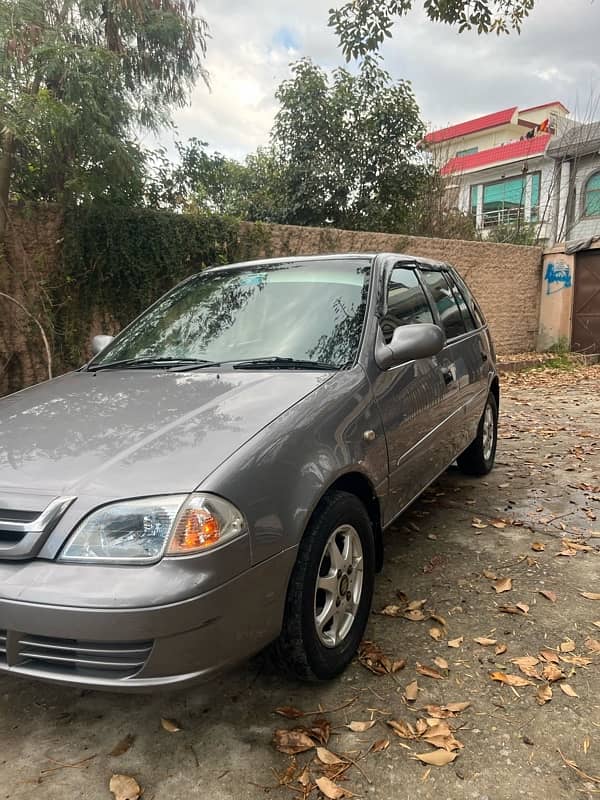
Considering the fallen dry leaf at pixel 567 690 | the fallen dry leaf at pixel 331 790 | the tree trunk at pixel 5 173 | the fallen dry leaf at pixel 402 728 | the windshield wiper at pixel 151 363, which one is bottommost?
the fallen dry leaf at pixel 402 728

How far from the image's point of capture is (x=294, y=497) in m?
2.06

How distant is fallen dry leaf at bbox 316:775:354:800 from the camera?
185cm

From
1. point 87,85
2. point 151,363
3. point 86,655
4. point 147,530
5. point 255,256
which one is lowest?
point 86,655

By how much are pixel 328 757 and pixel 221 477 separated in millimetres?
1016

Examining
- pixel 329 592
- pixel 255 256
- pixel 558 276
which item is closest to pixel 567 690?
pixel 329 592

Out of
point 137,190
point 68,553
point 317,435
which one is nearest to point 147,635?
point 68,553

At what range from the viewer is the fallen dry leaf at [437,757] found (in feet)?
6.49

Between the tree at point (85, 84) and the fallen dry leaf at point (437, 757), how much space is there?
4815mm

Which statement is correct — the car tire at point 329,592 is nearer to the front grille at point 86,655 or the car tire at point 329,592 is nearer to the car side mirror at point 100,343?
the front grille at point 86,655

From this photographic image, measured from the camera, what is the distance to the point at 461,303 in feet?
14.9

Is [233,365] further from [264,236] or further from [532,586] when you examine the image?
[264,236]

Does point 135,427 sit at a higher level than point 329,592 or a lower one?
higher

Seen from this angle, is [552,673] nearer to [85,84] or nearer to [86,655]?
[86,655]

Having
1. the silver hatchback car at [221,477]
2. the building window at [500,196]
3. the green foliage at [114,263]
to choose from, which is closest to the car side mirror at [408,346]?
the silver hatchback car at [221,477]
